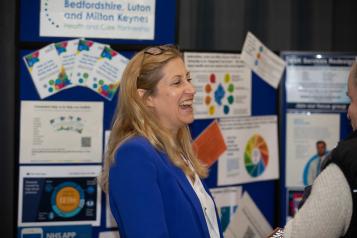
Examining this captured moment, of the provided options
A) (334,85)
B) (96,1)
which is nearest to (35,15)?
(96,1)

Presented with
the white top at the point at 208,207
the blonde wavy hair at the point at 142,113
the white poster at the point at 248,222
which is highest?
the blonde wavy hair at the point at 142,113

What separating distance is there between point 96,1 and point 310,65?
1.37 meters

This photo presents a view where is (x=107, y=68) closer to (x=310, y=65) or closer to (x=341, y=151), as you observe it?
(x=310, y=65)

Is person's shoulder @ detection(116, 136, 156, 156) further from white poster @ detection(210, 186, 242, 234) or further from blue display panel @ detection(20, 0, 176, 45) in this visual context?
white poster @ detection(210, 186, 242, 234)

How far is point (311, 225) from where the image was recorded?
1.29m

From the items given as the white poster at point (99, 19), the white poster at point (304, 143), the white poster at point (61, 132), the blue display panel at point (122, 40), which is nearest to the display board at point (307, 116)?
the white poster at point (304, 143)

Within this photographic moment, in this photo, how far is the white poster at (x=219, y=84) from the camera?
2.76m

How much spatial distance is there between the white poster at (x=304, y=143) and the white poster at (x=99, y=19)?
42.8 inches

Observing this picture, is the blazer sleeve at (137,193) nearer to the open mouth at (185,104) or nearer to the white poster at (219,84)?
the open mouth at (185,104)

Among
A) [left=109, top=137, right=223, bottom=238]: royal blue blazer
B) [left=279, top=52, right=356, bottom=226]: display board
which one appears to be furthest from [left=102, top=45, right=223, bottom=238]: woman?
[left=279, top=52, right=356, bottom=226]: display board

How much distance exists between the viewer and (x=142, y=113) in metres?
1.55

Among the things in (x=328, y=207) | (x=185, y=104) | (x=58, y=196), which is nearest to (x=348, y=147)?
(x=328, y=207)

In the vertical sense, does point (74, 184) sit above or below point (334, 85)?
below

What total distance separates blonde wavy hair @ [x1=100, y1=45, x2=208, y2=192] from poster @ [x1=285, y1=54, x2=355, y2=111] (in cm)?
155
